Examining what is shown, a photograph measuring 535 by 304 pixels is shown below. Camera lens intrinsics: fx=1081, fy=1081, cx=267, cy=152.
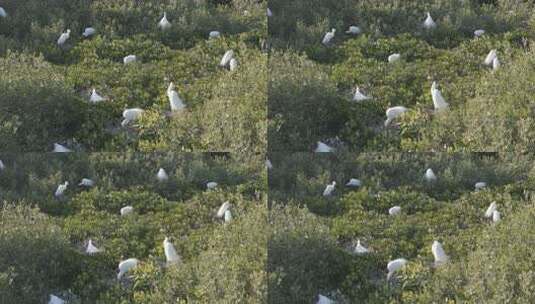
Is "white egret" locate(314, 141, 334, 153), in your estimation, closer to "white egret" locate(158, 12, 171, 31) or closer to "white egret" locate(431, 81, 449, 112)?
"white egret" locate(431, 81, 449, 112)

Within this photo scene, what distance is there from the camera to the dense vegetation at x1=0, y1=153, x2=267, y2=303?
8.83m

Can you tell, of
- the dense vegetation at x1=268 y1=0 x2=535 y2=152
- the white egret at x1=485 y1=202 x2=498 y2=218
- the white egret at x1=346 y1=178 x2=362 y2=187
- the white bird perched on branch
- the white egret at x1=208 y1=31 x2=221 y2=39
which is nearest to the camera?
the white bird perched on branch

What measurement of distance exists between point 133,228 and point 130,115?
1.11 metres

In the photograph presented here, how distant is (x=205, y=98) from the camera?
1021cm

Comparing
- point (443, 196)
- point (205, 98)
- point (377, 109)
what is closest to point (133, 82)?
point (205, 98)

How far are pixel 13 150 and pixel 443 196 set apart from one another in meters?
3.95

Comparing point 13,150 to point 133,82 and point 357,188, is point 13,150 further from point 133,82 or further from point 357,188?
point 357,188

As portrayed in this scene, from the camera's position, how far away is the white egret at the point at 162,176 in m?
10.1

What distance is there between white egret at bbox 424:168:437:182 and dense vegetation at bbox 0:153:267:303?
152 centimetres

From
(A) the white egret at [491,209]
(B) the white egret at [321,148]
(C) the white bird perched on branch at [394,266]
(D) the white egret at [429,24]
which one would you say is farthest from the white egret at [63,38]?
(A) the white egret at [491,209]

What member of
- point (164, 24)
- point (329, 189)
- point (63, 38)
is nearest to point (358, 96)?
point (329, 189)

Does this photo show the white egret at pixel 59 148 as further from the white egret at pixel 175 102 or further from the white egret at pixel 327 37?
the white egret at pixel 327 37

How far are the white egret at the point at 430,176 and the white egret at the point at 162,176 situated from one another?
242 cm

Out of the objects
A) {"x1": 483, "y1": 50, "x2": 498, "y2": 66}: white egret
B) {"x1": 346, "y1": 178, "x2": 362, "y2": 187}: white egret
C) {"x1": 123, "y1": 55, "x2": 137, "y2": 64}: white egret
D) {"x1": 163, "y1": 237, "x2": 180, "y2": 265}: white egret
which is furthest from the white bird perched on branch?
{"x1": 123, "y1": 55, "x2": 137, "y2": 64}: white egret
